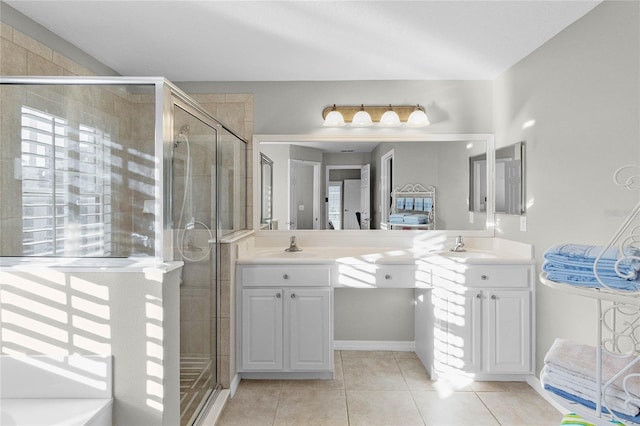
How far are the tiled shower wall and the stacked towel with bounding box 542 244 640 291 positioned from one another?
163 cm

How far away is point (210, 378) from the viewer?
255 cm

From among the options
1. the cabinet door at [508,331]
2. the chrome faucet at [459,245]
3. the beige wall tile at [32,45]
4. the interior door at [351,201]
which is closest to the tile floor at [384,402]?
the cabinet door at [508,331]

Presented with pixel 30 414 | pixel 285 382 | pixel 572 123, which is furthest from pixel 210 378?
pixel 572 123

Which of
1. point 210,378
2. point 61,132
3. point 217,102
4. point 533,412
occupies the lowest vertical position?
point 533,412

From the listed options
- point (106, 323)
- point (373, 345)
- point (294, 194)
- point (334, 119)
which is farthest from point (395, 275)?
point (106, 323)

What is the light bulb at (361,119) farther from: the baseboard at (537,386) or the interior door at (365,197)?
the baseboard at (537,386)

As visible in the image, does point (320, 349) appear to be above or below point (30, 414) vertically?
below

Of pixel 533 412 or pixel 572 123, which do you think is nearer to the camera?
pixel 572 123

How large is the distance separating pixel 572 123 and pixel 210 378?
268 cm

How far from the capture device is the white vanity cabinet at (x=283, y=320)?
9.45 ft

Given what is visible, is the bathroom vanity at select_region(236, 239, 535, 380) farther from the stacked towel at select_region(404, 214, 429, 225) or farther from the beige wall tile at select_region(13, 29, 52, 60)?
the beige wall tile at select_region(13, 29, 52, 60)

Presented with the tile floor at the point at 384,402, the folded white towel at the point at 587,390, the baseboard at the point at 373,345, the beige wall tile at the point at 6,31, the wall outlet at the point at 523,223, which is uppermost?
the beige wall tile at the point at 6,31

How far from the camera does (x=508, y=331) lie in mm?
2844

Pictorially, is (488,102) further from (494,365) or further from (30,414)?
(30,414)
